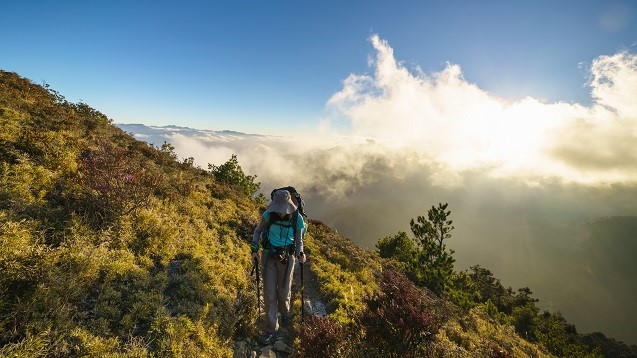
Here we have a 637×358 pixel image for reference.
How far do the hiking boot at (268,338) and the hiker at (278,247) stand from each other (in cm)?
6

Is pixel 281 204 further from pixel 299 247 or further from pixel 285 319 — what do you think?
pixel 285 319

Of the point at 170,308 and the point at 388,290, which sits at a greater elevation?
the point at 388,290

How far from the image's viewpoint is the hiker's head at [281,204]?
7498mm

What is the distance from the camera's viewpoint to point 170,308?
21.2 feet

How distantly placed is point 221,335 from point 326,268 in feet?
24.6

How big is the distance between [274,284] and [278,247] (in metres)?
0.94

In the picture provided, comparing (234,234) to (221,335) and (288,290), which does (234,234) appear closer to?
A: (288,290)

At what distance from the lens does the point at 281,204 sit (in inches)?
298

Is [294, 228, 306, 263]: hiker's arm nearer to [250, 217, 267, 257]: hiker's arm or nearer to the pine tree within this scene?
[250, 217, 267, 257]: hiker's arm

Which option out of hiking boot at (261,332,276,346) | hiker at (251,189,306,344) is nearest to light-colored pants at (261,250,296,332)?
hiker at (251,189,306,344)

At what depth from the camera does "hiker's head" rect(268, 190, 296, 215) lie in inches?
295

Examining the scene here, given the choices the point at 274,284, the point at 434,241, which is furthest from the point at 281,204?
the point at 434,241

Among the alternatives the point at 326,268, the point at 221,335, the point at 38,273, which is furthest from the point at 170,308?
the point at 326,268

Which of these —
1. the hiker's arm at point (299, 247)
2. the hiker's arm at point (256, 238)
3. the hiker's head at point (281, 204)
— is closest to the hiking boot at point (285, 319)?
the hiker's arm at point (299, 247)
